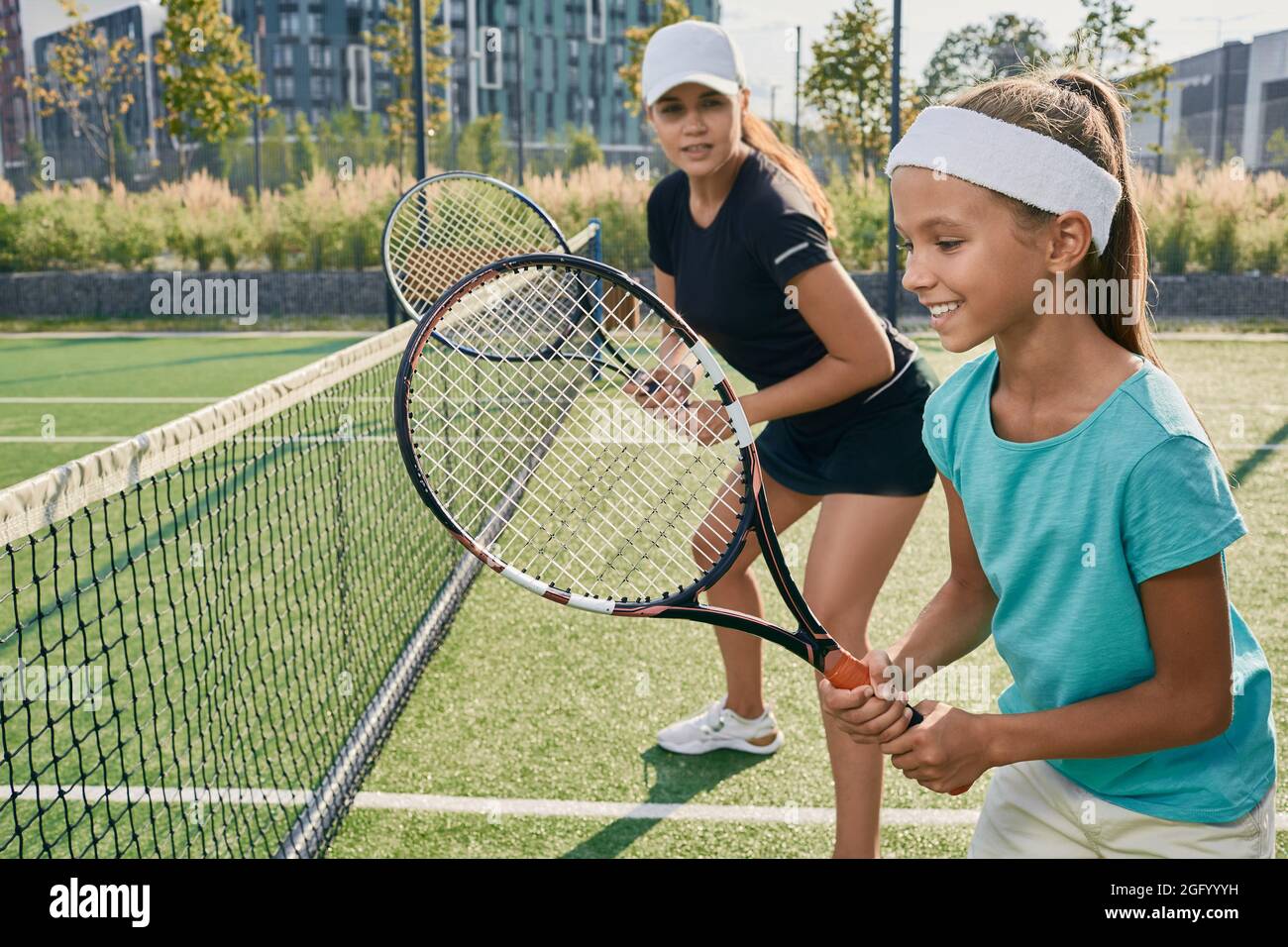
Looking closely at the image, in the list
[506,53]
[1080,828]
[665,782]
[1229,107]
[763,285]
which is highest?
[506,53]

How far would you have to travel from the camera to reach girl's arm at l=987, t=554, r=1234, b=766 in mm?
1641

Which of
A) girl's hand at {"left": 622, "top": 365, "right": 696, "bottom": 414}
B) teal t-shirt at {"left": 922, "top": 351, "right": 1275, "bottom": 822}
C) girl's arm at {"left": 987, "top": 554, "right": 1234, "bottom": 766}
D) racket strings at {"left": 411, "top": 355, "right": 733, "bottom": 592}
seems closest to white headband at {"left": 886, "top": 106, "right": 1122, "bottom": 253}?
teal t-shirt at {"left": 922, "top": 351, "right": 1275, "bottom": 822}

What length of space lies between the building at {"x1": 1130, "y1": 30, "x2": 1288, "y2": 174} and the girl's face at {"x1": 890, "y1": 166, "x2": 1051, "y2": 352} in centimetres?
1815

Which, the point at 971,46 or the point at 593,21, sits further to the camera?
the point at 593,21

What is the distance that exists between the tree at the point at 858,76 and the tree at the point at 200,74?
983cm

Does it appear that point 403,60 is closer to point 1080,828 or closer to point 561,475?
point 561,475

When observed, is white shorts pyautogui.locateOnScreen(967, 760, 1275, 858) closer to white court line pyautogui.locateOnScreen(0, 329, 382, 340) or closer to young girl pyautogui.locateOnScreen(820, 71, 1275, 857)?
young girl pyautogui.locateOnScreen(820, 71, 1275, 857)

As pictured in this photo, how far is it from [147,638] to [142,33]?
71.8m

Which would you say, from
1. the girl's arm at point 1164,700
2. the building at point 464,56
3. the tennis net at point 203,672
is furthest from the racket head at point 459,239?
the building at point 464,56

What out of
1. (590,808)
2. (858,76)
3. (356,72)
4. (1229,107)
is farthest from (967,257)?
(1229,107)

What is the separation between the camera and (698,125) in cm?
307

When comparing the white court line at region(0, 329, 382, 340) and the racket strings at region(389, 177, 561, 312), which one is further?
the white court line at region(0, 329, 382, 340)

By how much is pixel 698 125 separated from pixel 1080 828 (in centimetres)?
191
